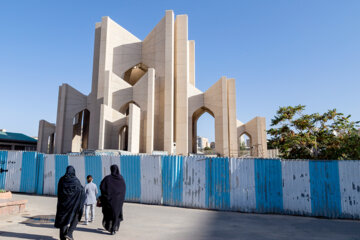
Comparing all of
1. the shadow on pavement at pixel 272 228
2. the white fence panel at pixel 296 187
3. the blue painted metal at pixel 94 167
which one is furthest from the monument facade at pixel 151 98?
the shadow on pavement at pixel 272 228

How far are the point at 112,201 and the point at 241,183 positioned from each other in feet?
14.4

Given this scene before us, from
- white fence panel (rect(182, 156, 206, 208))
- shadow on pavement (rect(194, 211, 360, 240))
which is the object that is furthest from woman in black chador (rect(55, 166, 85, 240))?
white fence panel (rect(182, 156, 206, 208))

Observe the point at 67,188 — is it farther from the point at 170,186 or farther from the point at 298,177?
the point at 298,177

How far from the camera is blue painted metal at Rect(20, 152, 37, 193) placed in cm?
1081

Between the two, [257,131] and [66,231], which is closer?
[66,231]

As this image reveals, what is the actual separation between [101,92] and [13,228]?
21.8 metres

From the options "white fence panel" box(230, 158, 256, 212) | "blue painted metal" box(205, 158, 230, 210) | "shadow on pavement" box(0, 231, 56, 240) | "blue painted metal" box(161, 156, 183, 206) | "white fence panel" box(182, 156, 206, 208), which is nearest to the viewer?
"shadow on pavement" box(0, 231, 56, 240)

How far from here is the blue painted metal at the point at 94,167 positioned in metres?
9.76

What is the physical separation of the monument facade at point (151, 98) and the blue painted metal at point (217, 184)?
1570cm

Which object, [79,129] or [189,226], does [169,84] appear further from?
[189,226]

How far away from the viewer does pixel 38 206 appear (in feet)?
27.3

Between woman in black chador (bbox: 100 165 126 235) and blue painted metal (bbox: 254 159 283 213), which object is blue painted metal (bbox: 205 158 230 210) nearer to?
blue painted metal (bbox: 254 159 283 213)

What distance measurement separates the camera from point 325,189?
7.34m

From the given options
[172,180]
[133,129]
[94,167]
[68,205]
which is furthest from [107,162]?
[133,129]
